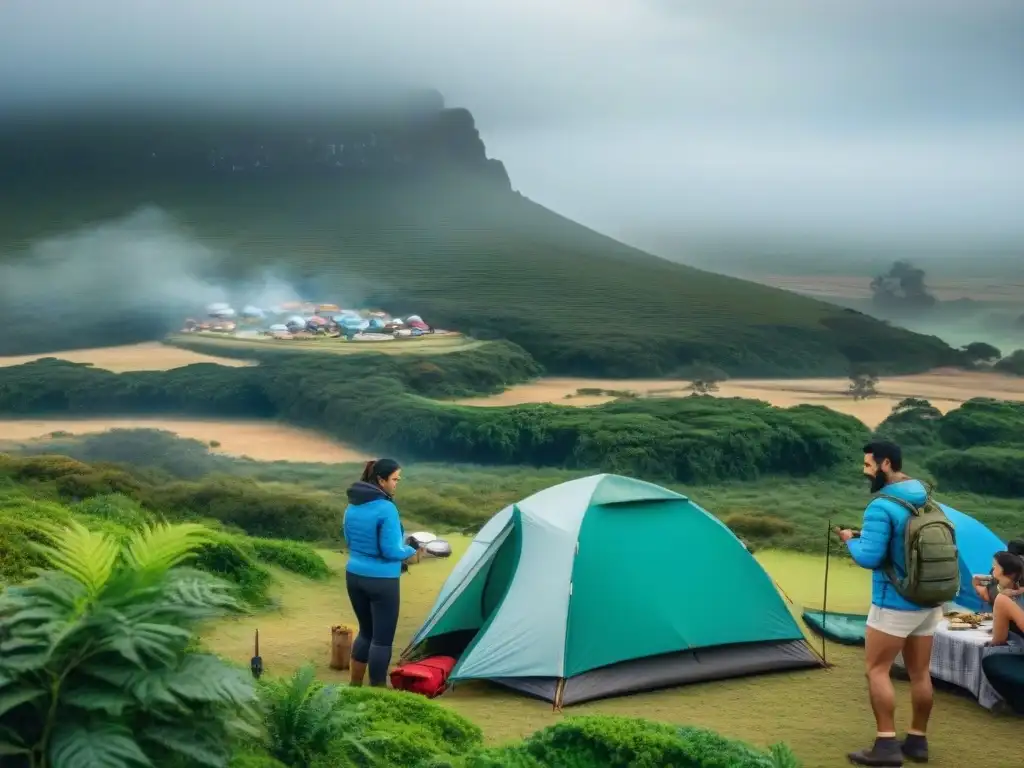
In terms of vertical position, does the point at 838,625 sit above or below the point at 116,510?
above

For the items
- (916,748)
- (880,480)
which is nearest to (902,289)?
(916,748)

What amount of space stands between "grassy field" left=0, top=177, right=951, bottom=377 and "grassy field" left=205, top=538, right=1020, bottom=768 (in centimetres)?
1780

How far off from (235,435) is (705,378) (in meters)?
10.2

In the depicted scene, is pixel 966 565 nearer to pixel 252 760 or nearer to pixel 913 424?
pixel 252 760

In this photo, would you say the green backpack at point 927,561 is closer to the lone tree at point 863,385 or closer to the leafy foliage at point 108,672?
the leafy foliage at point 108,672

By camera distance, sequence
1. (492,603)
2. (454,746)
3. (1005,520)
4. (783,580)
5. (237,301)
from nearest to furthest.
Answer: (454,746), (492,603), (783,580), (1005,520), (237,301)

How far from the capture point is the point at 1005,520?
63.9 ft

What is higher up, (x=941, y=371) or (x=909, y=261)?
(x=909, y=261)

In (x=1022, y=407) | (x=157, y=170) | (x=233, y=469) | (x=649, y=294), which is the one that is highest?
(x=157, y=170)

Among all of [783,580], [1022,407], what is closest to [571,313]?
[1022,407]

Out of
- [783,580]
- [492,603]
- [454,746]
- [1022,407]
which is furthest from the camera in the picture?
[1022,407]

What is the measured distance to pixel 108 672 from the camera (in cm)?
371

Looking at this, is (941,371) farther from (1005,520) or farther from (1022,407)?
(1005,520)

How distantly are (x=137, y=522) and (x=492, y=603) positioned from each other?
5781 mm
